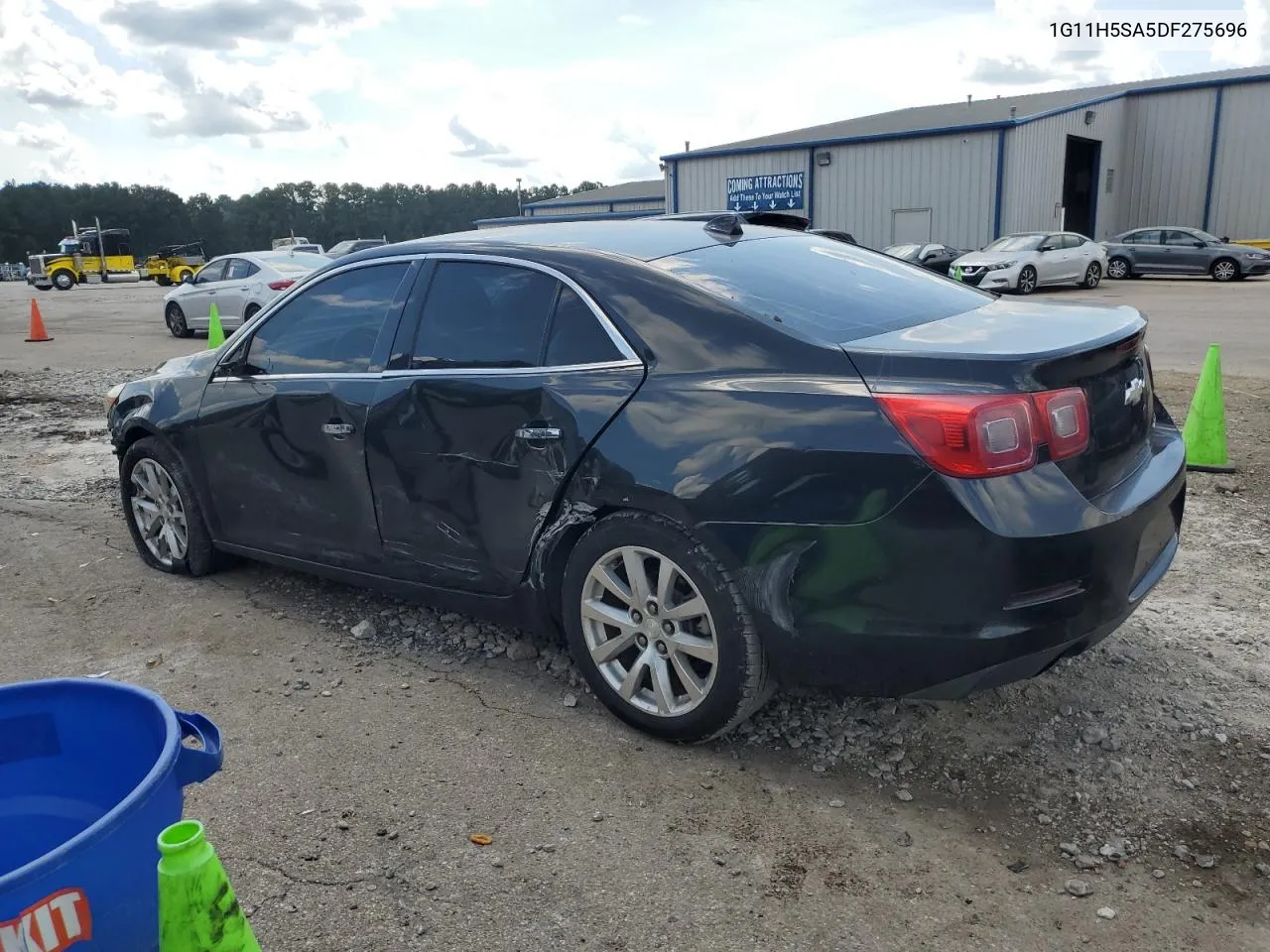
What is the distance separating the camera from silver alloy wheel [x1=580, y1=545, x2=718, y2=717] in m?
3.09

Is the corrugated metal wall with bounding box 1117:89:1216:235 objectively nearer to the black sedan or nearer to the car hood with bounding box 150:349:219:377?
the black sedan

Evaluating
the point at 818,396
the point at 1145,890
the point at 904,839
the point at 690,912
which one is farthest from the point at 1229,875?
the point at 818,396

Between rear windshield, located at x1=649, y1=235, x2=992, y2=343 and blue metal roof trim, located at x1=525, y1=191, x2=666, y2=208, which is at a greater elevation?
blue metal roof trim, located at x1=525, y1=191, x2=666, y2=208

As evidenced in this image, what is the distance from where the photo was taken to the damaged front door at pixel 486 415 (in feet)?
10.9

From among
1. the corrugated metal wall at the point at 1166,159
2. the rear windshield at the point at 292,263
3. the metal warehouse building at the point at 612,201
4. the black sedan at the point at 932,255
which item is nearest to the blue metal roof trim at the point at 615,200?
the metal warehouse building at the point at 612,201

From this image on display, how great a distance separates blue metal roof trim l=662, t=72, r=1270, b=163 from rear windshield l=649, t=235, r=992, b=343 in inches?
1125

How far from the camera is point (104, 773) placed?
83.3 inches

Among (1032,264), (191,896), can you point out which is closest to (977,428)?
(191,896)

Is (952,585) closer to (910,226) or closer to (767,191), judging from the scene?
(910,226)

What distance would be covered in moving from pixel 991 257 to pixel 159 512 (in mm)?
20660

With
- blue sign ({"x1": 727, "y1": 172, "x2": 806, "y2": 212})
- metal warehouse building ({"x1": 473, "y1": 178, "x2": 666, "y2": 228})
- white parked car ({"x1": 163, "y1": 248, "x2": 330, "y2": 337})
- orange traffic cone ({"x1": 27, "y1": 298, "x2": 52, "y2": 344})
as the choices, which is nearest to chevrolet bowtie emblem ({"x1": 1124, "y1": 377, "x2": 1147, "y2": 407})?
white parked car ({"x1": 163, "y1": 248, "x2": 330, "y2": 337})

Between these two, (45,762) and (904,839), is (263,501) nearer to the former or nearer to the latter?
(45,762)

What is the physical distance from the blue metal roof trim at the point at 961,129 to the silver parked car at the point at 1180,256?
492 cm

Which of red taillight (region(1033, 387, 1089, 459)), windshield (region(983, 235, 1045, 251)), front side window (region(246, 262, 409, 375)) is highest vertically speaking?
front side window (region(246, 262, 409, 375))
